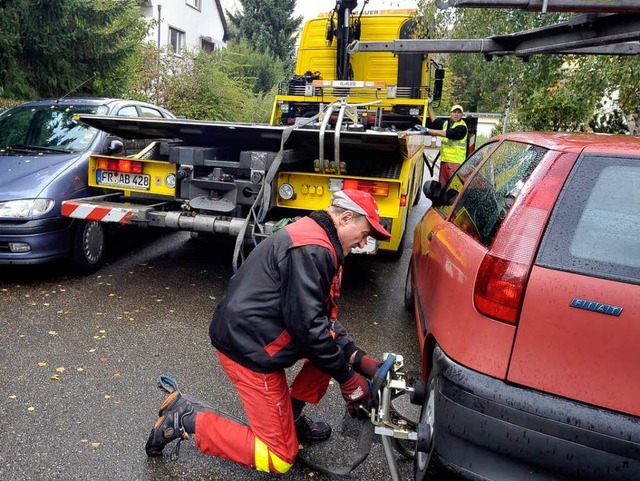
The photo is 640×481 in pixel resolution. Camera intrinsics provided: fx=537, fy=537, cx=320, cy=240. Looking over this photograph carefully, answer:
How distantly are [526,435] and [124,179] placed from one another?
4447mm

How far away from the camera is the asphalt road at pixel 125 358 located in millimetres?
2676

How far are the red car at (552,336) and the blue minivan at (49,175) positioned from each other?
396cm

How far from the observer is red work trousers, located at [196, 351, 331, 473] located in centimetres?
239

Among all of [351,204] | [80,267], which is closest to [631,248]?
[351,204]

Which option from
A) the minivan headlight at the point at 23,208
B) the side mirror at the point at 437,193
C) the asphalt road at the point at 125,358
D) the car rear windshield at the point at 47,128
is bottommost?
the asphalt road at the point at 125,358

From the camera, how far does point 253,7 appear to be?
119ft

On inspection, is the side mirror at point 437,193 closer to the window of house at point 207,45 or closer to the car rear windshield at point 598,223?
the car rear windshield at point 598,223

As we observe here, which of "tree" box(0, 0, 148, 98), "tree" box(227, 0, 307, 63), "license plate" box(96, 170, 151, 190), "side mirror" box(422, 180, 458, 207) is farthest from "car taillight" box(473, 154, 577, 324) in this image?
"tree" box(227, 0, 307, 63)

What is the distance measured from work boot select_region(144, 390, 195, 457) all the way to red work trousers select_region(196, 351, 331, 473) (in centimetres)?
9

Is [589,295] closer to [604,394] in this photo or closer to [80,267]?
[604,394]

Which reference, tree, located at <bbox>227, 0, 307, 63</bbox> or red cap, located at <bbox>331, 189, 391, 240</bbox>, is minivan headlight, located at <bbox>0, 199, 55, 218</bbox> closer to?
red cap, located at <bbox>331, 189, 391, 240</bbox>

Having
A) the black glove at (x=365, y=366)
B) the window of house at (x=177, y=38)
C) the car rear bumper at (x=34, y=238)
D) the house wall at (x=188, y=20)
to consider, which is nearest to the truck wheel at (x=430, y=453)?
the black glove at (x=365, y=366)

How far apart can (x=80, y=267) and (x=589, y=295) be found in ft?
15.5

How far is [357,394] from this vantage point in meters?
2.50
